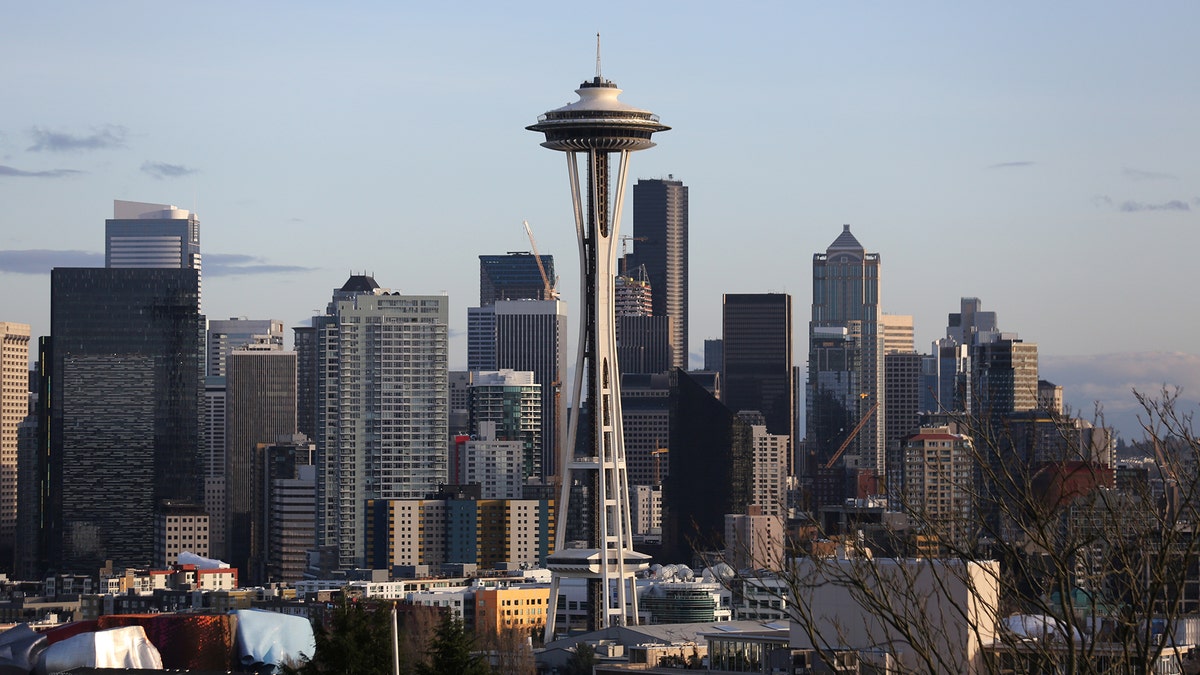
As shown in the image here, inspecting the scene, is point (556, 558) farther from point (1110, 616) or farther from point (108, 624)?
point (1110, 616)

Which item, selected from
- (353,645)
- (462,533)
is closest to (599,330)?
(353,645)

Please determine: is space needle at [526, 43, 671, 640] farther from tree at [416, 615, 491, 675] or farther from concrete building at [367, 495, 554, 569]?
concrete building at [367, 495, 554, 569]

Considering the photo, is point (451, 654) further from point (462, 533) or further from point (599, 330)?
point (462, 533)

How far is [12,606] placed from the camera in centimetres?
15900

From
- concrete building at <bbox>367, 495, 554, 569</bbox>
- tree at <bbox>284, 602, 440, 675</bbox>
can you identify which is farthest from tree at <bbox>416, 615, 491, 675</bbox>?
concrete building at <bbox>367, 495, 554, 569</bbox>

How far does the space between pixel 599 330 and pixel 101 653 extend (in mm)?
32772

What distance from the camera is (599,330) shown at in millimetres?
101562

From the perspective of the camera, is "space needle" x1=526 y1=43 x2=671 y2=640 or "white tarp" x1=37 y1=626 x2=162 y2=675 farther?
"space needle" x1=526 y1=43 x2=671 y2=640

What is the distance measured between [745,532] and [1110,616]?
169 metres

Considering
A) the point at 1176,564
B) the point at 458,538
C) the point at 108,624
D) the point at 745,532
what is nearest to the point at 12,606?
the point at 458,538

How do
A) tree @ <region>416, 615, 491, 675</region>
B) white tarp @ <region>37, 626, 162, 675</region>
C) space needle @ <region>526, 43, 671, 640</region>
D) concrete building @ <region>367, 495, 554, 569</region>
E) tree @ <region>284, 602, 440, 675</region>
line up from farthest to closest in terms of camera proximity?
concrete building @ <region>367, 495, 554, 569</region>
space needle @ <region>526, 43, 671, 640</region>
white tarp @ <region>37, 626, 162, 675</region>
tree @ <region>284, 602, 440, 675</region>
tree @ <region>416, 615, 491, 675</region>

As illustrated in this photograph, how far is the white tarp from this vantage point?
2950 inches

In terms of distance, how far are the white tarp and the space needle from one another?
86.7 feet

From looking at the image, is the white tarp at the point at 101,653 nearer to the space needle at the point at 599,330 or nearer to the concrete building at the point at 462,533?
the space needle at the point at 599,330
